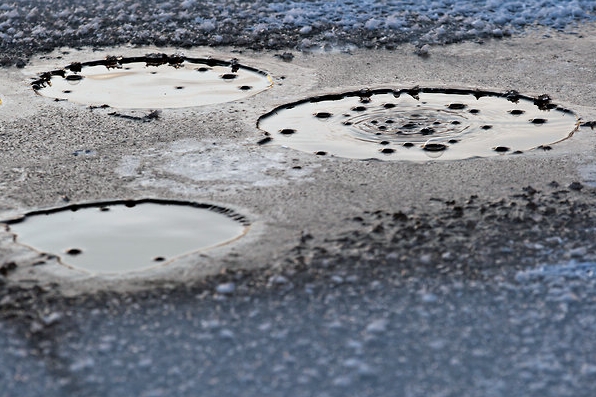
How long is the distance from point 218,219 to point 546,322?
137cm

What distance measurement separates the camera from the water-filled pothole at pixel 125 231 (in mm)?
3340

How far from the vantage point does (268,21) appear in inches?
280

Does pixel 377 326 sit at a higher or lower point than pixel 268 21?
lower

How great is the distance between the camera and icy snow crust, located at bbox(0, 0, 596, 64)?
21.9 ft

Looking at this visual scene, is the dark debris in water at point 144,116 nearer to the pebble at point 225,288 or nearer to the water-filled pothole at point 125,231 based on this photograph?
the water-filled pothole at point 125,231

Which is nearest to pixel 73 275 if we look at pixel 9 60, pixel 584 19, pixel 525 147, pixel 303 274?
pixel 303 274

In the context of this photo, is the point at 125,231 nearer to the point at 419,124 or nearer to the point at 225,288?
the point at 225,288

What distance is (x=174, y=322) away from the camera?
289 centimetres

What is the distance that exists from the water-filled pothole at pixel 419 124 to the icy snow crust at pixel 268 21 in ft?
4.34

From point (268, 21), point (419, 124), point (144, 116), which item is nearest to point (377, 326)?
point (419, 124)

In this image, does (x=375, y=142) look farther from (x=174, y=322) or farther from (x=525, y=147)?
(x=174, y=322)

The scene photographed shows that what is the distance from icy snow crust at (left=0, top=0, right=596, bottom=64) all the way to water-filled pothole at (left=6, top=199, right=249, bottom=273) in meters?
2.88

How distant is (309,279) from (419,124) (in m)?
1.87

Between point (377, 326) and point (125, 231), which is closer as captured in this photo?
point (377, 326)
